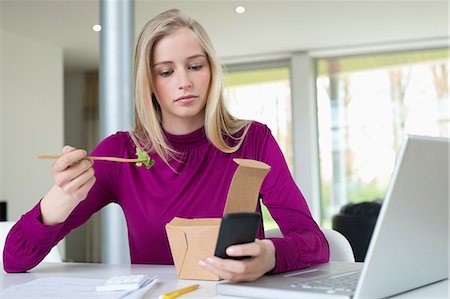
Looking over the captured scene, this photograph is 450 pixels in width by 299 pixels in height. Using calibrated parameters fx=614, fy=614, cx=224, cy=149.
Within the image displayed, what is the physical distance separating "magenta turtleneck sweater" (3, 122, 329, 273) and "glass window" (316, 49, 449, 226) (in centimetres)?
583

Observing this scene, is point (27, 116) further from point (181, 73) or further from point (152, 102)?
point (181, 73)

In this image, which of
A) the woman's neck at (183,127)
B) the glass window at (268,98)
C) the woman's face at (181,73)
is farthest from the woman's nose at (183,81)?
the glass window at (268,98)

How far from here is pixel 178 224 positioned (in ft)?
4.05

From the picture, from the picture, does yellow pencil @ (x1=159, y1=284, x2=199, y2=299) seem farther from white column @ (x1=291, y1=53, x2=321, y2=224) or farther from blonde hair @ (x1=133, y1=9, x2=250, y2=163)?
white column @ (x1=291, y1=53, x2=321, y2=224)

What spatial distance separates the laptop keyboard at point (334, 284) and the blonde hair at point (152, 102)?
0.60 metres

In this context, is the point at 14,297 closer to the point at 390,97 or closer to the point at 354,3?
the point at 354,3

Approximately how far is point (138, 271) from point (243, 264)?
42cm

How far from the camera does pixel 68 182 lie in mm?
1199

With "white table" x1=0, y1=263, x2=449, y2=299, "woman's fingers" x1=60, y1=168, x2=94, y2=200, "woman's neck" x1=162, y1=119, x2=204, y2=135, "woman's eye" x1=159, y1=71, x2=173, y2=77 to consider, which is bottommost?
"white table" x1=0, y1=263, x2=449, y2=299

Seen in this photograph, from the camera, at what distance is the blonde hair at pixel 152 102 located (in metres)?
1.54

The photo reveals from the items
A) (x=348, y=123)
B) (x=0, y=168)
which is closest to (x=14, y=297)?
(x=0, y=168)

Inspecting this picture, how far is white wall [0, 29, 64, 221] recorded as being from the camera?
5.99 metres

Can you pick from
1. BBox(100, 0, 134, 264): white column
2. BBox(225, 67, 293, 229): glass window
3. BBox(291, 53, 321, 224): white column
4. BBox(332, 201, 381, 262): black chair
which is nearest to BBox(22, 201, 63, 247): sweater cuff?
BBox(100, 0, 134, 264): white column

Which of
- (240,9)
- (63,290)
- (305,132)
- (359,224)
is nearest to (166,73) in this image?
(63,290)
